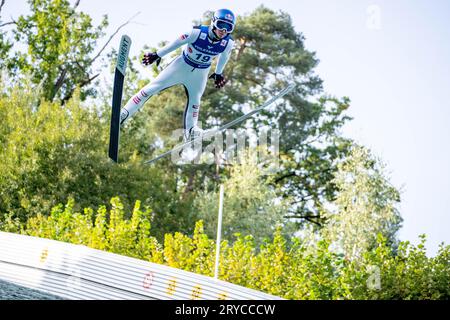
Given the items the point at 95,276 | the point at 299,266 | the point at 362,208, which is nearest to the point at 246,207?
the point at 362,208

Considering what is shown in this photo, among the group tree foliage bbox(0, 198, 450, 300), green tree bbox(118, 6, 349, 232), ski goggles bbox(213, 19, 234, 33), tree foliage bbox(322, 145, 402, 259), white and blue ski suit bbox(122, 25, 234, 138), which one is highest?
Answer: green tree bbox(118, 6, 349, 232)

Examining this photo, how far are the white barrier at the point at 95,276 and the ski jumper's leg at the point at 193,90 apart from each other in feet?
6.85

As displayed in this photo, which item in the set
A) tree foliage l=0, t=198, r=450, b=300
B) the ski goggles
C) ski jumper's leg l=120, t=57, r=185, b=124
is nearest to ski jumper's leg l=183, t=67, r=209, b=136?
ski jumper's leg l=120, t=57, r=185, b=124

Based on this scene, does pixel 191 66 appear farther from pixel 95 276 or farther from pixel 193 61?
pixel 95 276

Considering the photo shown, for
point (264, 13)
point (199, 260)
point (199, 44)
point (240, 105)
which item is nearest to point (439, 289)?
point (199, 260)

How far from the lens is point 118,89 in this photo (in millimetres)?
8898

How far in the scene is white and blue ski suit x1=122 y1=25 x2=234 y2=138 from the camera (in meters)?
9.08

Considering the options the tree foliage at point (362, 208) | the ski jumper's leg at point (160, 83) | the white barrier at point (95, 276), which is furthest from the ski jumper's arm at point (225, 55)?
the tree foliage at point (362, 208)

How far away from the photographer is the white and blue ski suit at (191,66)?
908 centimetres

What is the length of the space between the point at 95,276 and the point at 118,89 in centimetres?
234

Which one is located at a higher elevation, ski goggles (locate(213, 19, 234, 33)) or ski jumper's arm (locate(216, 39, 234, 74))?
ski goggles (locate(213, 19, 234, 33))

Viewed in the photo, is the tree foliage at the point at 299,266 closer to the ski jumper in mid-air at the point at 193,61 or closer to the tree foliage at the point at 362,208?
the ski jumper in mid-air at the point at 193,61

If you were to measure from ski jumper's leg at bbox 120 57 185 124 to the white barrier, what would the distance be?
187 centimetres

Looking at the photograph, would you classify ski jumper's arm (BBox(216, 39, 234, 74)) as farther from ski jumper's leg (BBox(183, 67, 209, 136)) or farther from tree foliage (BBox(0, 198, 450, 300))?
tree foliage (BBox(0, 198, 450, 300))
